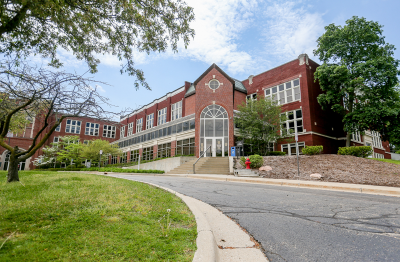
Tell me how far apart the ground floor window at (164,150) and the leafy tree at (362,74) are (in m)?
19.8

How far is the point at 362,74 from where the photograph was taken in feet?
69.9

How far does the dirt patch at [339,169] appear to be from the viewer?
12039 millimetres

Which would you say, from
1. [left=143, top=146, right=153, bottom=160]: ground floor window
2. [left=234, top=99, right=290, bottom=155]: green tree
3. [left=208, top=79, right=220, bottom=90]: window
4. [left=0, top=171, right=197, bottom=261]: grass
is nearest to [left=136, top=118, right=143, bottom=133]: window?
[left=143, top=146, right=153, bottom=160]: ground floor window

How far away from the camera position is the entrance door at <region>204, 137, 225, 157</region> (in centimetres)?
2508

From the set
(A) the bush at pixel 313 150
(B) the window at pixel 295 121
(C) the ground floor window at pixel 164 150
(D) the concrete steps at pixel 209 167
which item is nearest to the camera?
(A) the bush at pixel 313 150

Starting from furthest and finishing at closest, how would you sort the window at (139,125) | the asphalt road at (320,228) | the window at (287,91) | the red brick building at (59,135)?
the window at (139,125) < the red brick building at (59,135) < the window at (287,91) < the asphalt road at (320,228)

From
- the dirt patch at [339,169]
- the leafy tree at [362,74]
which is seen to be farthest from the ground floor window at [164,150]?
the leafy tree at [362,74]

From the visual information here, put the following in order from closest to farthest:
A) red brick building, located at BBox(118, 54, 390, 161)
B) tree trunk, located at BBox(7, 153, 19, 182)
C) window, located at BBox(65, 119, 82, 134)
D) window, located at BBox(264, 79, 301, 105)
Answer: tree trunk, located at BBox(7, 153, 19, 182) → red brick building, located at BBox(118, 54, 390, 161) → window, located at BBox(264, 79, 301, 105) → window, located at BBox(65, 119, 82, 134)

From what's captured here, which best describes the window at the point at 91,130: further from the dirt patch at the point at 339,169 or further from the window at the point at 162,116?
the dirt patch at the point at 339,169

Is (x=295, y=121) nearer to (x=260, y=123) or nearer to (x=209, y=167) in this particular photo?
(x=260, y=123)

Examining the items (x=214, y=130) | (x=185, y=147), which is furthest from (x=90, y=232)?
(x=185, y=147)

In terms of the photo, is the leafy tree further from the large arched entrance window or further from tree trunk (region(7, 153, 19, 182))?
tree trunk (region(7, 153, 19, 182))

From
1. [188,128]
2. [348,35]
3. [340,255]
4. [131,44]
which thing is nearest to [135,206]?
[340,255]

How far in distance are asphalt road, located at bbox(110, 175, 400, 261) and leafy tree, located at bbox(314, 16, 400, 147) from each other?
18.7 m
